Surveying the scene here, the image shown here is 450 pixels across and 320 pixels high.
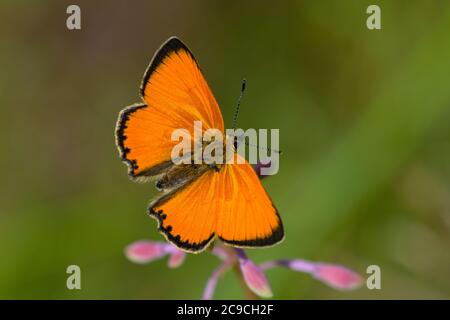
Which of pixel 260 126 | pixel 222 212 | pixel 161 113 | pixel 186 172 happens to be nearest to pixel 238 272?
pixel 222 212

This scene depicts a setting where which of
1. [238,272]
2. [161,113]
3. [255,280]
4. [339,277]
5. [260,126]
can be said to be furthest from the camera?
[260,126]

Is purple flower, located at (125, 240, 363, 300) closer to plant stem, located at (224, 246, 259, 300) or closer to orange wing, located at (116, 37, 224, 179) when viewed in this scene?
plant stem, located at (224, 246, 259, 300)

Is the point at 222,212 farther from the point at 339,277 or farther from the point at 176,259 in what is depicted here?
the point at 339,277

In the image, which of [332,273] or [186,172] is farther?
[332,273]

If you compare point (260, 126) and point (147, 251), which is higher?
point (260, 126)

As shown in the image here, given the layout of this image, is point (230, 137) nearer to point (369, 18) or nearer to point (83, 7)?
point (369, 18)

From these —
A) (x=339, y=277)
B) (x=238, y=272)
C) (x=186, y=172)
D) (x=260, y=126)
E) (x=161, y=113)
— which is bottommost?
(x=339, y=277)

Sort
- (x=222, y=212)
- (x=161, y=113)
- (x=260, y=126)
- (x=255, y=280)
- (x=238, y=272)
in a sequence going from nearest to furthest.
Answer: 1. (x=222, y=212)
2. (x=255, y=280)
3. (x=161, y=113)
4. (x=238, y=272)
5. (x=260, y=126)

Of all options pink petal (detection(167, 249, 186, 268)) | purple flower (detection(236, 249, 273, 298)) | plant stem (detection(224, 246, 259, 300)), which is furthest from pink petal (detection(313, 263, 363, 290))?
pink petal (detection(167, 249, 186, 268))
